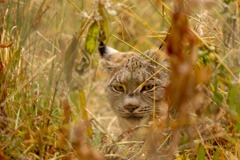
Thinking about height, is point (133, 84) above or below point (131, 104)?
above

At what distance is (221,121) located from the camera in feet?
9.23

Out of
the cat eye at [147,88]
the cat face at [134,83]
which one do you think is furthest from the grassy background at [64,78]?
the cat eye at [147,88]

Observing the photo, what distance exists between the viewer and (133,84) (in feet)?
12.6

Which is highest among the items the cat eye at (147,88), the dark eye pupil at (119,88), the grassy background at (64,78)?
the grassy background at (64,78)

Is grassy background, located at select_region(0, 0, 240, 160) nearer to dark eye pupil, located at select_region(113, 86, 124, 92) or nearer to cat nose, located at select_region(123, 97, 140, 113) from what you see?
cat nose, located at select_region(123, 97, 140, 113)

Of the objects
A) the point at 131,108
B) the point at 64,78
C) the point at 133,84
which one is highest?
the point at 64,78

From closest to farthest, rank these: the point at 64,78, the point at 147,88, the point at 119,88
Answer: the point at 64,78, the point at 147,88, the point at 119,88

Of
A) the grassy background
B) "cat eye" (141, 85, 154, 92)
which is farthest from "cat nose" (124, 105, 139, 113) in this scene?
the grassy background

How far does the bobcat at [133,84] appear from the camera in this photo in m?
3.63

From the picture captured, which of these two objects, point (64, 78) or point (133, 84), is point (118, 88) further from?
point (64, 78)

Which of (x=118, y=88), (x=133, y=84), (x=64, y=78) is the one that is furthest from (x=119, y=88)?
(x=64, y=78)

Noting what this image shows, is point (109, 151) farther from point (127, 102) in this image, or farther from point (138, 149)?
point (127, 102)

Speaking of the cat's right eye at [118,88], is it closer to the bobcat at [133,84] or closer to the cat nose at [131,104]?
the bobcat at [133,84]

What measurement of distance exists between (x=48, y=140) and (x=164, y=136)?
0.58 meters
